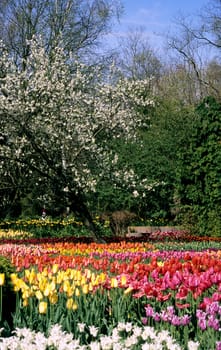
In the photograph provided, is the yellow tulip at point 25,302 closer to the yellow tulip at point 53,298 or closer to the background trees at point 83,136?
the yellow tulip at point 53,298

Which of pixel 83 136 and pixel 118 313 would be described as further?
pixel 83 136

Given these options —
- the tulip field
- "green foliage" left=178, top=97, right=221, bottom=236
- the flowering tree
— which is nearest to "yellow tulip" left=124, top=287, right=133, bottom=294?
the tulip field

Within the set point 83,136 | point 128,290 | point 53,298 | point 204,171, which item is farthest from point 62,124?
point 53,298

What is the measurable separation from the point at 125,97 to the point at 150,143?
6898 mm

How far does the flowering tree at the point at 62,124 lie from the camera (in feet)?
39.7

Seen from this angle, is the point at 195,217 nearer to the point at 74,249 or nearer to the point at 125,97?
the point at 125,97

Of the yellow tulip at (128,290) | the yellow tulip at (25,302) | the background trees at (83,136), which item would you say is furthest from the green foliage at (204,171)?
the yellow tulip at (25,302)

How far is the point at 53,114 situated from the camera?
41.9 ft

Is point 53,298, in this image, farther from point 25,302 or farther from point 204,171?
point 204,171

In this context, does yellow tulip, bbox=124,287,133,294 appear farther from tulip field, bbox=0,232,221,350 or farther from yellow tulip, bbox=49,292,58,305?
yellow tulip, bbox=49,292,58,305

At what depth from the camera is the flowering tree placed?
1210cm

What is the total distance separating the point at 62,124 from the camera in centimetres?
1284

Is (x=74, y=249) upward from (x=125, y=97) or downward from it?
downward

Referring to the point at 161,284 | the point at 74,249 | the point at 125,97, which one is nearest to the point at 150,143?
the point at 125,97
